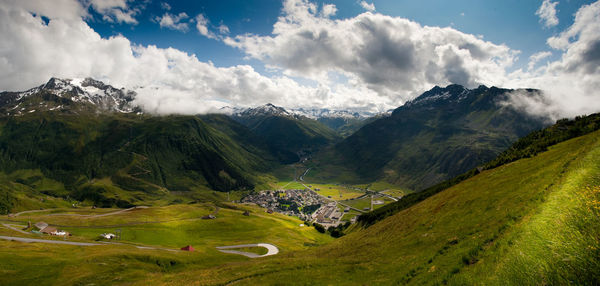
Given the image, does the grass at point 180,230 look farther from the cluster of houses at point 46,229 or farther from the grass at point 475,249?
the grass at point 475,249

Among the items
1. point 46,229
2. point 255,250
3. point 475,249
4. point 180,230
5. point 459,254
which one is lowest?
point 180,230

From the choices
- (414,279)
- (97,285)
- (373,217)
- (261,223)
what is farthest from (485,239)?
(261,223)

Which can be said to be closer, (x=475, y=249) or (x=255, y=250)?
(x=475, y=249)

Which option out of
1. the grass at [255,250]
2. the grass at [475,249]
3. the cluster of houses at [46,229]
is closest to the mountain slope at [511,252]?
the grass at [475,249]

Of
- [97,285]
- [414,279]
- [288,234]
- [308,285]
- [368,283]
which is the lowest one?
[288,234]

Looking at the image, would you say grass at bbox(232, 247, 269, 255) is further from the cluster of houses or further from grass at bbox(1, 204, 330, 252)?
the cluster of houses

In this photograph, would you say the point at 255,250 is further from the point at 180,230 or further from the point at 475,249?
the point at 475,249

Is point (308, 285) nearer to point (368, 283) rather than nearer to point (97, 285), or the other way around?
point (368, 283)

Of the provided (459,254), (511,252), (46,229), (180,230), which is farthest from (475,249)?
(46,229)

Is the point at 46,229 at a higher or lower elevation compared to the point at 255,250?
higher

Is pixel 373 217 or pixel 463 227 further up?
pixel 463 227

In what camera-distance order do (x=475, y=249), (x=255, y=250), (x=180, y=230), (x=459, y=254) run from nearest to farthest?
(x=475, y=249) < (x=459, y=254) < (x=255, y=250) < (x=180, y=230)
